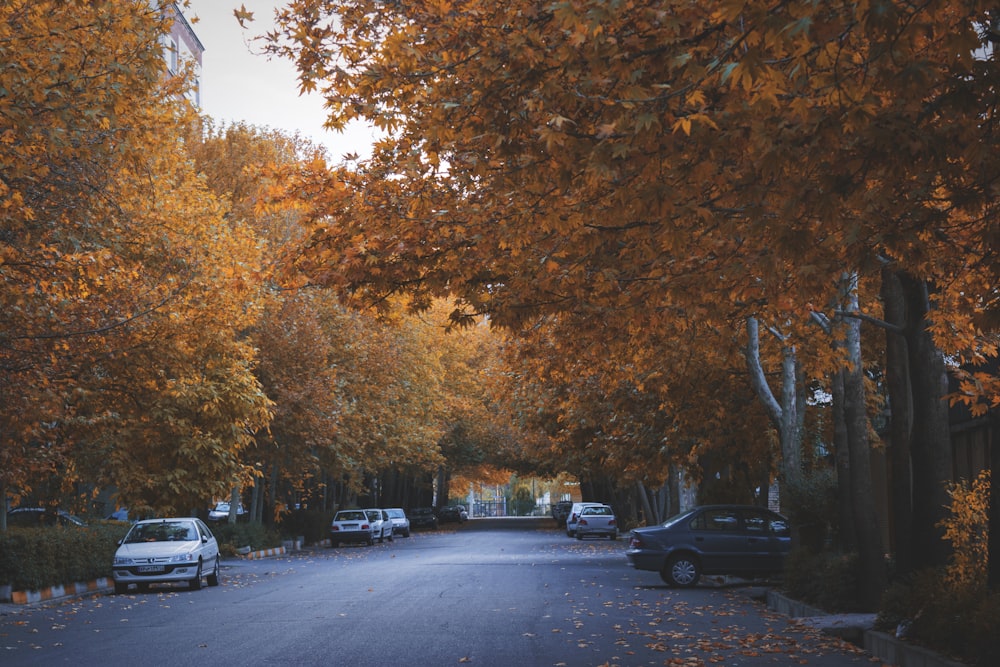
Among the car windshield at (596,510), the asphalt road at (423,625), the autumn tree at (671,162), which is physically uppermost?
the autumn tree at (671,162)

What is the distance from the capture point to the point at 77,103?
12.0m

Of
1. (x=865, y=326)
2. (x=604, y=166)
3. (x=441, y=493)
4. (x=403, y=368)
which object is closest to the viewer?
(x=604, y=166)

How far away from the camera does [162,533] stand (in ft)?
76.2

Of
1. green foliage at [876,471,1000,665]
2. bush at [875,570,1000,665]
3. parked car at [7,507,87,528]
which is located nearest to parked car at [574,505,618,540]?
parked car at [7,507,87,528]

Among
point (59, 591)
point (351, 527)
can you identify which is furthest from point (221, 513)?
point (59, 591)

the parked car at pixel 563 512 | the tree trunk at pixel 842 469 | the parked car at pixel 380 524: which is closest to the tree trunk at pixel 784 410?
the tree trunk at pixel 842 469

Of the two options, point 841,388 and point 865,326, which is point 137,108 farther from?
point 865,326

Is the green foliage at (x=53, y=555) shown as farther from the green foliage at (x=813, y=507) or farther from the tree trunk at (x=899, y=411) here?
the tree trunk at (x=899, y=411)

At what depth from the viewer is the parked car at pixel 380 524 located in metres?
47.3

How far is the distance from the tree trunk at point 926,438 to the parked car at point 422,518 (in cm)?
5920

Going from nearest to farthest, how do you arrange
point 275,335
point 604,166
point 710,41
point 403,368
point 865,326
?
point 604,166, point 710,41, point 865,326, point 275,335, point 403,368

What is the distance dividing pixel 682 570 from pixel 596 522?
88.0 feet

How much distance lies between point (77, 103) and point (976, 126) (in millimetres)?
9093

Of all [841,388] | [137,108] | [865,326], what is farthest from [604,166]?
[865,326]
